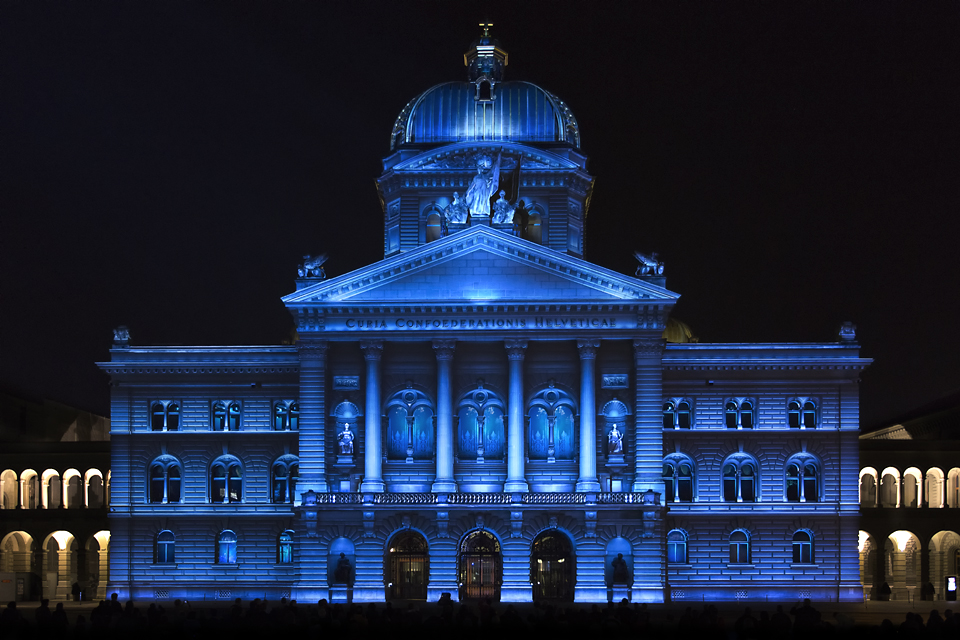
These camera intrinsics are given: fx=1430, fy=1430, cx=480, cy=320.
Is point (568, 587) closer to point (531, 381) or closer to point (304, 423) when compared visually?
point (531, 381)

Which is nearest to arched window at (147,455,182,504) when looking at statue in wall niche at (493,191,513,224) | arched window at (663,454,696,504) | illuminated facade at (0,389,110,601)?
illuminated facade at (0,389,110,601)

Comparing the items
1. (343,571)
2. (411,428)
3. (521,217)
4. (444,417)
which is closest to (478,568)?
(343,571)

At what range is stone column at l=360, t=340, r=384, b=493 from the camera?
76.4 m

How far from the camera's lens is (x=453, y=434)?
254 ft

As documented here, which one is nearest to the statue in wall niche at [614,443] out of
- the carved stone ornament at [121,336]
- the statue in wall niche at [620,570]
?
the statue in wall niche at [620,570]

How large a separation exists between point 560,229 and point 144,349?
26.3 m

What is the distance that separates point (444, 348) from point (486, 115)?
2086cm

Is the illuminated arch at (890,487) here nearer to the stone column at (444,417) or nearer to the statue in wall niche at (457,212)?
the stone column at (444,417)

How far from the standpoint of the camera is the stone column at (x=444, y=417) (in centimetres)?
7612

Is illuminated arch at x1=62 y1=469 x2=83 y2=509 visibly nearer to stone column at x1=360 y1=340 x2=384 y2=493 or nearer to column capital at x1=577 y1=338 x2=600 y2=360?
stone column at x1=360 y1=340 x2=384 y2=493

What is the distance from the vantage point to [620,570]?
74.9 m

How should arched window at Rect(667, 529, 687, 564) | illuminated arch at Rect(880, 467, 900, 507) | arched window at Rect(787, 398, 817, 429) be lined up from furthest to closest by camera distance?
A: illuminated arch at Rect(880, 467, 900, 507) → arched window at Rect(787, 398, 817, 429) → arched window at Rect(667, 529, 687, 564)

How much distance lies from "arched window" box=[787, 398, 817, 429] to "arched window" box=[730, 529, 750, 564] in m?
6.77

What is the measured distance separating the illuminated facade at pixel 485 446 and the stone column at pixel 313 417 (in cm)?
11
